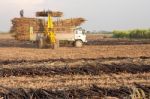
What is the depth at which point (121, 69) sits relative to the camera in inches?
701

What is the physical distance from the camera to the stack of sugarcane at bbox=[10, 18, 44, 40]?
36.2 m

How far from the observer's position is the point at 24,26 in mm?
36406

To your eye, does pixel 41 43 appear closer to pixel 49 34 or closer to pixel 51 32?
pixel 49 34

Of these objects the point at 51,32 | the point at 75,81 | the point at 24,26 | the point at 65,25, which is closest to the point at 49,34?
the point at 51,32

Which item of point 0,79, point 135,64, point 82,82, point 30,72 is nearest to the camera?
point 82,82

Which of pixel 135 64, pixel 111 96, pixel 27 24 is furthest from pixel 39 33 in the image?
pixel 111 96

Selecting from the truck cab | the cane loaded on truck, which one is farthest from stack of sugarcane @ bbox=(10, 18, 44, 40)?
the truck cab

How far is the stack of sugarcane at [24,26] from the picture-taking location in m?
36.2

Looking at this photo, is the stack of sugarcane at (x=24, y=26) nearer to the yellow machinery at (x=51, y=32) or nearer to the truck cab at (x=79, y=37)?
the yellow machinery at (x=51, y=32)

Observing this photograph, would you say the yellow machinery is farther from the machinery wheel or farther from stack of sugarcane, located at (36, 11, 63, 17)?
the machinery wheel

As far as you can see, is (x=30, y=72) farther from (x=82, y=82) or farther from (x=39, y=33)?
(x=39, y=33)

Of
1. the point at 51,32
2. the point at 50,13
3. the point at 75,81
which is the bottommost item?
the point at 75,81

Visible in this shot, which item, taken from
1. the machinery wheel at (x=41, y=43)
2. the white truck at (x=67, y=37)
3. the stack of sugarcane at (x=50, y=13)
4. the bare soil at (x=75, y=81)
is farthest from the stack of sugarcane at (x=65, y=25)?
the bare soil at (x=75, y=81)

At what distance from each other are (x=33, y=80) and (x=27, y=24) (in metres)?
21.2
